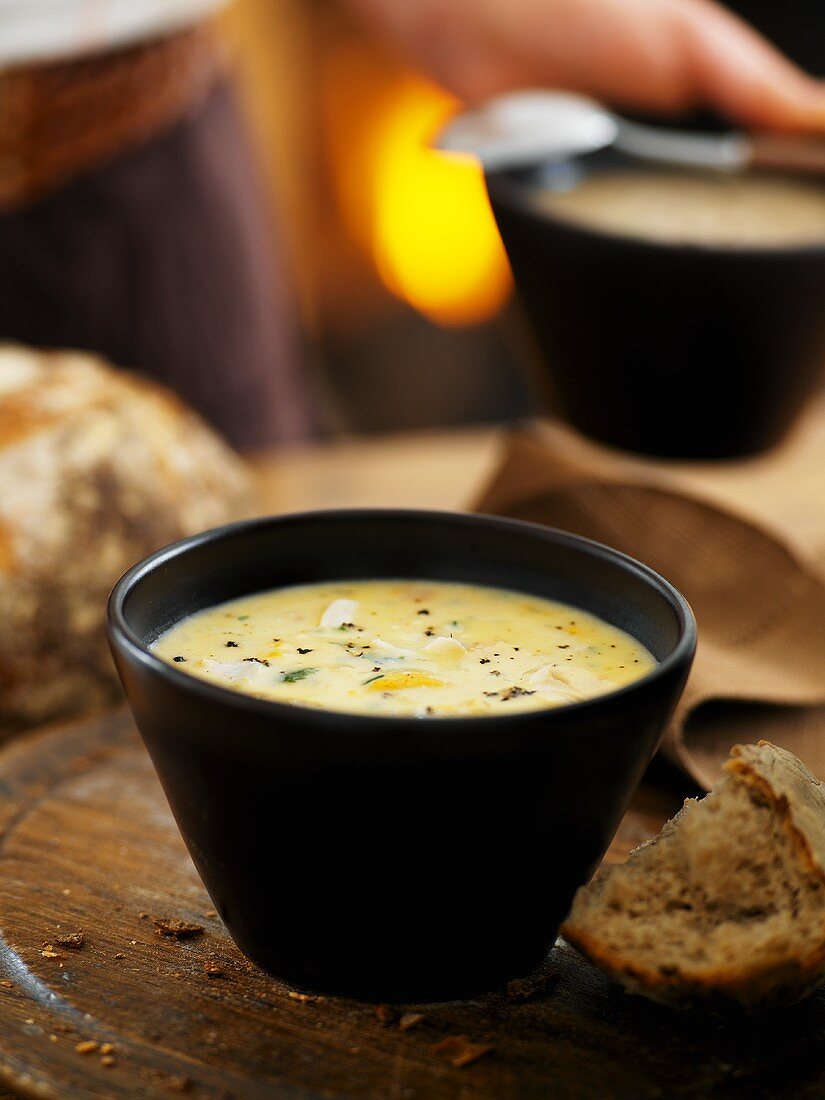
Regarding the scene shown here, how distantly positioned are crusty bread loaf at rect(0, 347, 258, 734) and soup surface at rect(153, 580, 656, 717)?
57 cm

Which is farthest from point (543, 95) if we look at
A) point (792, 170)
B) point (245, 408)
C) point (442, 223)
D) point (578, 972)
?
point (442, 223)

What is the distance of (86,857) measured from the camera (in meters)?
1.35

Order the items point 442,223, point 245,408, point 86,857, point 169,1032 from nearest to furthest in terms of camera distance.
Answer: point 169,1032 < point 86,857 < point 245,408 < point 442,223

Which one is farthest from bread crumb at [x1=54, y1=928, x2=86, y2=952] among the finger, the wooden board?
the finger

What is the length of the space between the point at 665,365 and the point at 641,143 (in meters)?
0.45

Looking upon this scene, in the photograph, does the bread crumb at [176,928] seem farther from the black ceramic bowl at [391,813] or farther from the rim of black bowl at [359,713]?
the rim of black bowl at [359,713]

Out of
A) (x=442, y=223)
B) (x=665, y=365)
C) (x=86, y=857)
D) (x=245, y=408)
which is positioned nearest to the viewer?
(x=86, y=857)

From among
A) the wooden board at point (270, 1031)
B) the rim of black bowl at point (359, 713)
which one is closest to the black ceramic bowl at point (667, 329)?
the rim of black bowl at point (359, 713)

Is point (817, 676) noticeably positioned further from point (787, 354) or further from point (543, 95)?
point (543, 95)

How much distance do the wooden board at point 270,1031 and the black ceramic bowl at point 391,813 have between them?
0.04m

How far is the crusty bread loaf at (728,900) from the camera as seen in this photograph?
1074 millimetres

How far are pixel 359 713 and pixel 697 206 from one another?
46.8 inches

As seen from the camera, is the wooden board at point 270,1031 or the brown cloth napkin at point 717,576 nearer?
the wooden board at point 270,1031

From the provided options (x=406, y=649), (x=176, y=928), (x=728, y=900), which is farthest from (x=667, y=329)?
(x=176, y=928)
